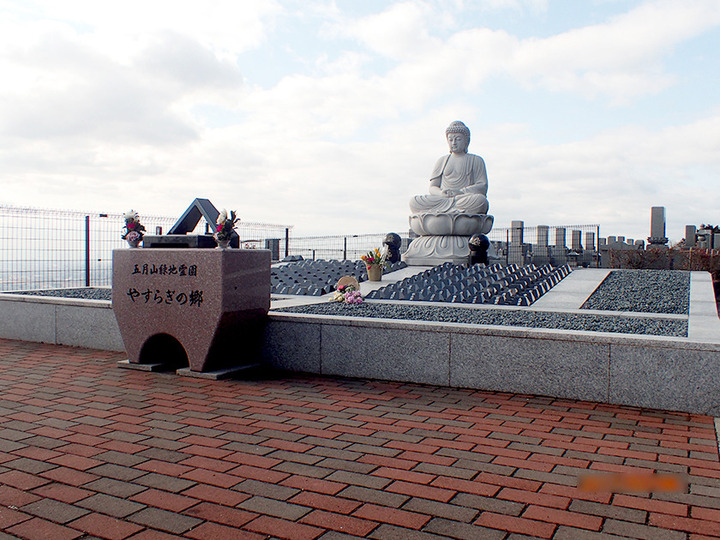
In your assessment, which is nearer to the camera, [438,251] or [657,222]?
[438,251]

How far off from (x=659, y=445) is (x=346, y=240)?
17968 mm

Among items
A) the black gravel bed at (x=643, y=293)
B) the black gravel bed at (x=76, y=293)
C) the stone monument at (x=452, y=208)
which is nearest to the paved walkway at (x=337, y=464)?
the black gravel bed at (x=643, y=293)

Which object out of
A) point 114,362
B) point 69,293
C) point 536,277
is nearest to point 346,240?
point 536,277

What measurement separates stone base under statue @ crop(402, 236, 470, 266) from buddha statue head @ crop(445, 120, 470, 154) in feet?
9.27

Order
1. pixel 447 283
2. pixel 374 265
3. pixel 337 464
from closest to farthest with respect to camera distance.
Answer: pixel 337 464 < pixel 447 283 < pixel 374 265

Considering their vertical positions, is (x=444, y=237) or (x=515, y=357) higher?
(x=444, y=237)

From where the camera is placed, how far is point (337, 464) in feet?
11.3

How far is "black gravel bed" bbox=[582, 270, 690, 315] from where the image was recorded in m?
8.03

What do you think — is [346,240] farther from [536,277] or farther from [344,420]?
[344,420]

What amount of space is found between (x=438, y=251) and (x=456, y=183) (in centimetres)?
241

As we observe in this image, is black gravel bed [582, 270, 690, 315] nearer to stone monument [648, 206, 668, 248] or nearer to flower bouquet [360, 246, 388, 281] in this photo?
flower bouquet [360, 246, 388, 281]

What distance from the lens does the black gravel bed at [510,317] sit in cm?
580

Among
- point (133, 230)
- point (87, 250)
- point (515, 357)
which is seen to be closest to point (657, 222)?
point (87, 250)

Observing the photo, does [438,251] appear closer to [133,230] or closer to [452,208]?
[452,208]
